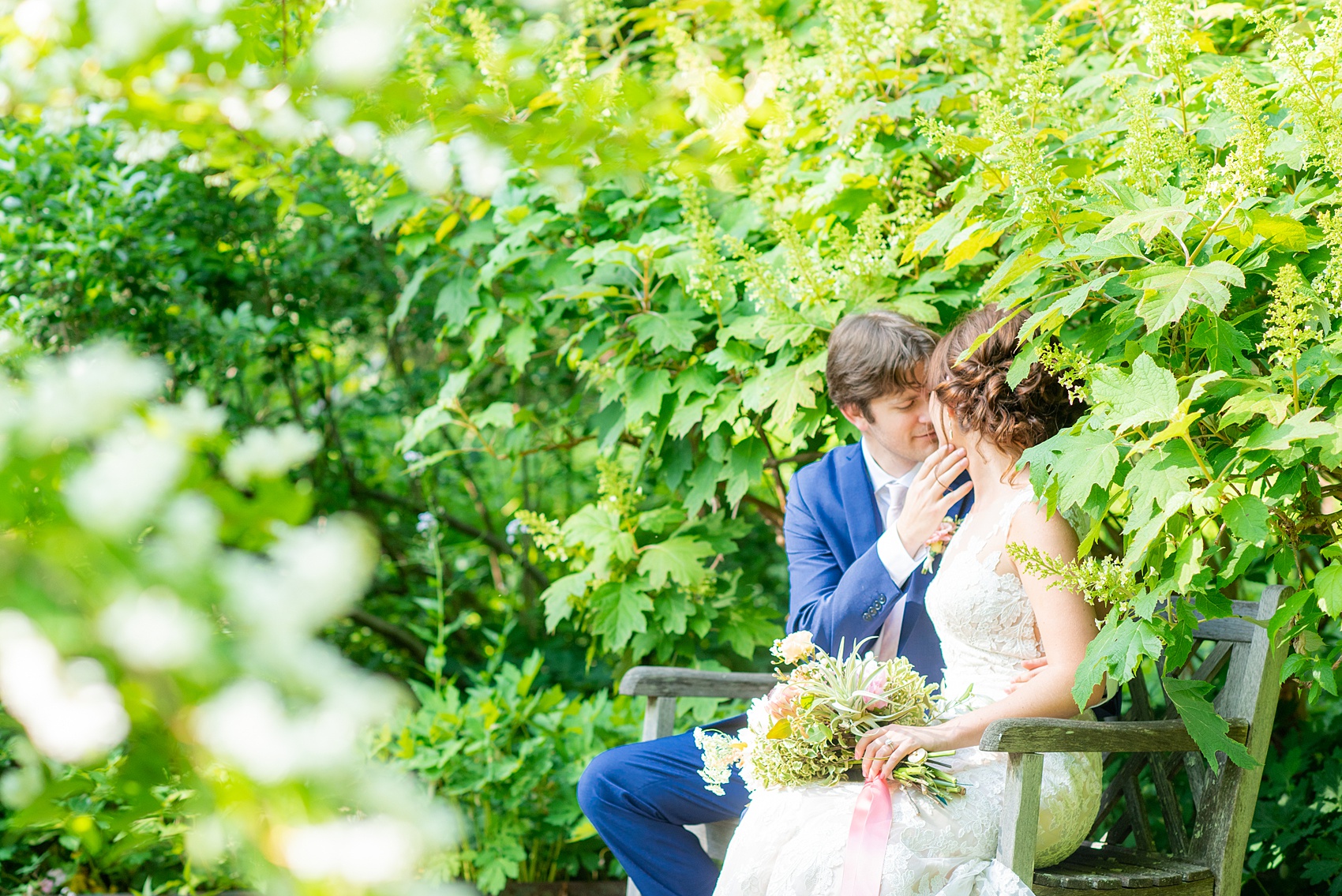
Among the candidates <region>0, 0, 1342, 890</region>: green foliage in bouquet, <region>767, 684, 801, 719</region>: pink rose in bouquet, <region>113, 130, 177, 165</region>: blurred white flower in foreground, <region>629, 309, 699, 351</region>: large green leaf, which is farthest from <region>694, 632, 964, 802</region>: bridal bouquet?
<region>113, 130, 177, 165</region>: blurred white flower in foreground

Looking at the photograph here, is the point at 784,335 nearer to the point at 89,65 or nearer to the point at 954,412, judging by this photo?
the point at 954,412

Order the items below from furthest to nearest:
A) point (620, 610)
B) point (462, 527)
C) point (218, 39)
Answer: point (462, 527), point (620, 610), point (218, 39)

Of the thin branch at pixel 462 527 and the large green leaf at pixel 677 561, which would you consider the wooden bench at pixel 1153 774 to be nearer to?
the large green leaf at pixel 677 561

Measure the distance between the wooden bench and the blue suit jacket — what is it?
0.28m

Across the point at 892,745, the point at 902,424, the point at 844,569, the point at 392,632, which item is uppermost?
the point at 902,424

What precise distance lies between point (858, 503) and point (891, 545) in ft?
0.89

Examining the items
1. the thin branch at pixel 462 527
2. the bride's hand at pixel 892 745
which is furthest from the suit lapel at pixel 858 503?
the thin branch at pixel 462 527

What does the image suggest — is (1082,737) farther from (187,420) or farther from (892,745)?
(187,420)

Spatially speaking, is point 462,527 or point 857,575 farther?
point 462,527

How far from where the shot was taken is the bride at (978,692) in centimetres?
202

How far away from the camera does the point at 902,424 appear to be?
2.66m

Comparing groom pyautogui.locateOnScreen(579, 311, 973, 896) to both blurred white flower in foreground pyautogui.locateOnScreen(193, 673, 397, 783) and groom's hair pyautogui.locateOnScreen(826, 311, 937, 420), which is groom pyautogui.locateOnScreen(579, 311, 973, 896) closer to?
groom's hair pyautogui.locateOnScreen(826, 311, 937, 420)

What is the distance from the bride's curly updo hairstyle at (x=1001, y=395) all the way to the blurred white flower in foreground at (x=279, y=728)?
1.86 meters

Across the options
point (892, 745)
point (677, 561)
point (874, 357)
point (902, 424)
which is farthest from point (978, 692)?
point (677, 561)
